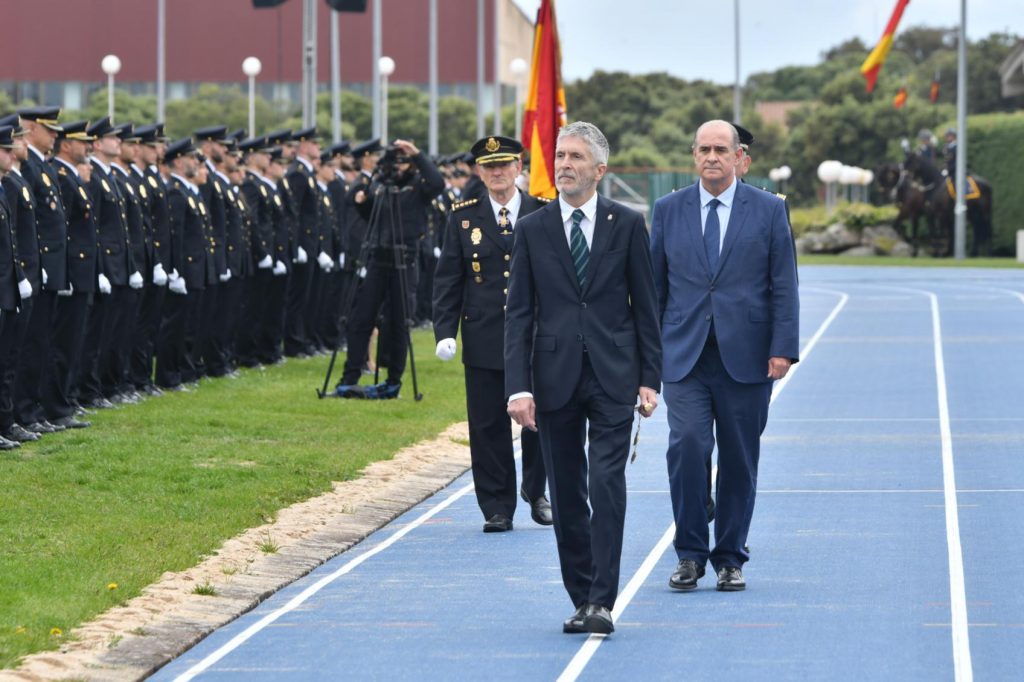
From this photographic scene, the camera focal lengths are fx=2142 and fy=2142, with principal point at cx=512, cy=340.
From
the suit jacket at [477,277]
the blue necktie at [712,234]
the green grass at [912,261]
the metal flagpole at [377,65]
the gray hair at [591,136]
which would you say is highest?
the metal flagpole at [377,65]

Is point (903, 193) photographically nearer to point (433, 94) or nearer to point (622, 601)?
point (433, 94)

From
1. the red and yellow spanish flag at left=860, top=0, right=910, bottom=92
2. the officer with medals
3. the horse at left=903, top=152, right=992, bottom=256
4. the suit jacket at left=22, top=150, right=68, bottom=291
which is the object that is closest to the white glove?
the officer with medals

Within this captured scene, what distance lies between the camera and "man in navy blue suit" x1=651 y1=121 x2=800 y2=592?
30.9ft

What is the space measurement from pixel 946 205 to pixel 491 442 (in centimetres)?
4315

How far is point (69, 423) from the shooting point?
50.8 feet

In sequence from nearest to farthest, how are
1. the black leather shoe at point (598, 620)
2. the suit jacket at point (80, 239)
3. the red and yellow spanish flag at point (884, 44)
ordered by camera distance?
the black leather shoe at point (598, 620) < the suit jacket at point (80, 239) < the red and yellow spanish flag at point (884, 44)

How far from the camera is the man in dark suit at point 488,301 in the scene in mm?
11352

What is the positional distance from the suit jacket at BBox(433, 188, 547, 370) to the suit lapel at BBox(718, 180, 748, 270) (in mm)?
2015

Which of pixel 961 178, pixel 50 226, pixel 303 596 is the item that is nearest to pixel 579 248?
pixel 303 596

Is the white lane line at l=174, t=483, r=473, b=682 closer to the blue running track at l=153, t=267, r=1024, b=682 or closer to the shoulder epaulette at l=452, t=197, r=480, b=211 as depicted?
the blue running track at l=153, t=267, r=1024, b=682

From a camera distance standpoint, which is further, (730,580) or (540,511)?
(540,511)

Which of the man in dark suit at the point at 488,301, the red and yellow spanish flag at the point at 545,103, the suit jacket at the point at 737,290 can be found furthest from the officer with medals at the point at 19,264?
the suit jacket at the point at 737,290

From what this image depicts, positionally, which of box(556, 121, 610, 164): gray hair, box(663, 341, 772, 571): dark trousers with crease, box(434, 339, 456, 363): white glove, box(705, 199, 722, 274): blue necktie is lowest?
box(663, 341, 772, 571): dark trousers with crease

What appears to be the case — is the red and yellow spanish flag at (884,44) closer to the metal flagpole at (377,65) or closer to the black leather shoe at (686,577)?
the metal flagpole at (377,65)
